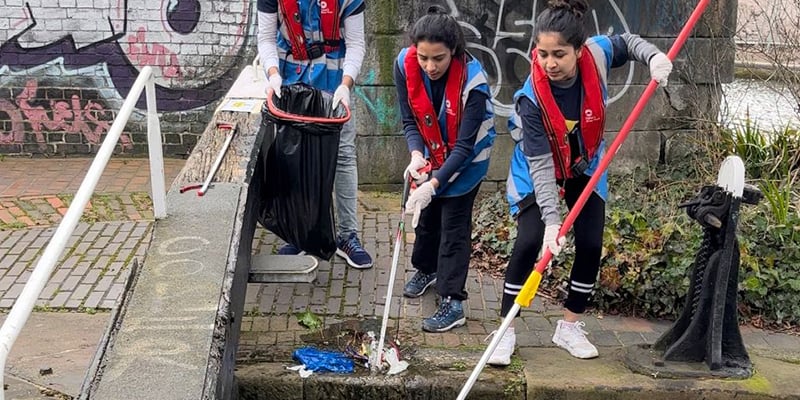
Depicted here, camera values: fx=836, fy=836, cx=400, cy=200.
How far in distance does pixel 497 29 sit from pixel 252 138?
2.62m

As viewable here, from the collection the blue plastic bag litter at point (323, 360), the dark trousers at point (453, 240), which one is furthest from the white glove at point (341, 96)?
the blue plastic bag litter at point (323, 360)

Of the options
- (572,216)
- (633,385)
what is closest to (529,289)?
(572,216)

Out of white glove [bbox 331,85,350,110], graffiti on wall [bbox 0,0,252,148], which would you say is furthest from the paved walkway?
graffiti on wall [bbox 0,0,252,148]

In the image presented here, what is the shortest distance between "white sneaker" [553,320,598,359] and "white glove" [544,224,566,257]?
2.43 feet

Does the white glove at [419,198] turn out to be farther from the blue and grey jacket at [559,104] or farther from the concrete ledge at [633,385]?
the concrete ledge at [633,385]

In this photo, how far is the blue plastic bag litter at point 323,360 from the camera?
3.76m

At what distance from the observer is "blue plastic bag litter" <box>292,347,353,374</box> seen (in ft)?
12.3

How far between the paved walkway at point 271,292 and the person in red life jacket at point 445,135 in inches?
12.6

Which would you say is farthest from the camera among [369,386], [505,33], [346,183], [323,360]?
[505,33]

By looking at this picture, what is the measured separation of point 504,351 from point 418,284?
0.89m

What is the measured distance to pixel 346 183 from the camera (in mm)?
4895

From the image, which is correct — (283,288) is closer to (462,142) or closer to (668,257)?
(462,142)

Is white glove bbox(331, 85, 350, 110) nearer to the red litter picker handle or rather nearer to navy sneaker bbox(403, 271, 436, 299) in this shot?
navy sneaker bbox(403, 271, 436, 299)

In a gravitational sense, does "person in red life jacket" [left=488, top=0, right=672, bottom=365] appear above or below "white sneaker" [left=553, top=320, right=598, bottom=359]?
above
